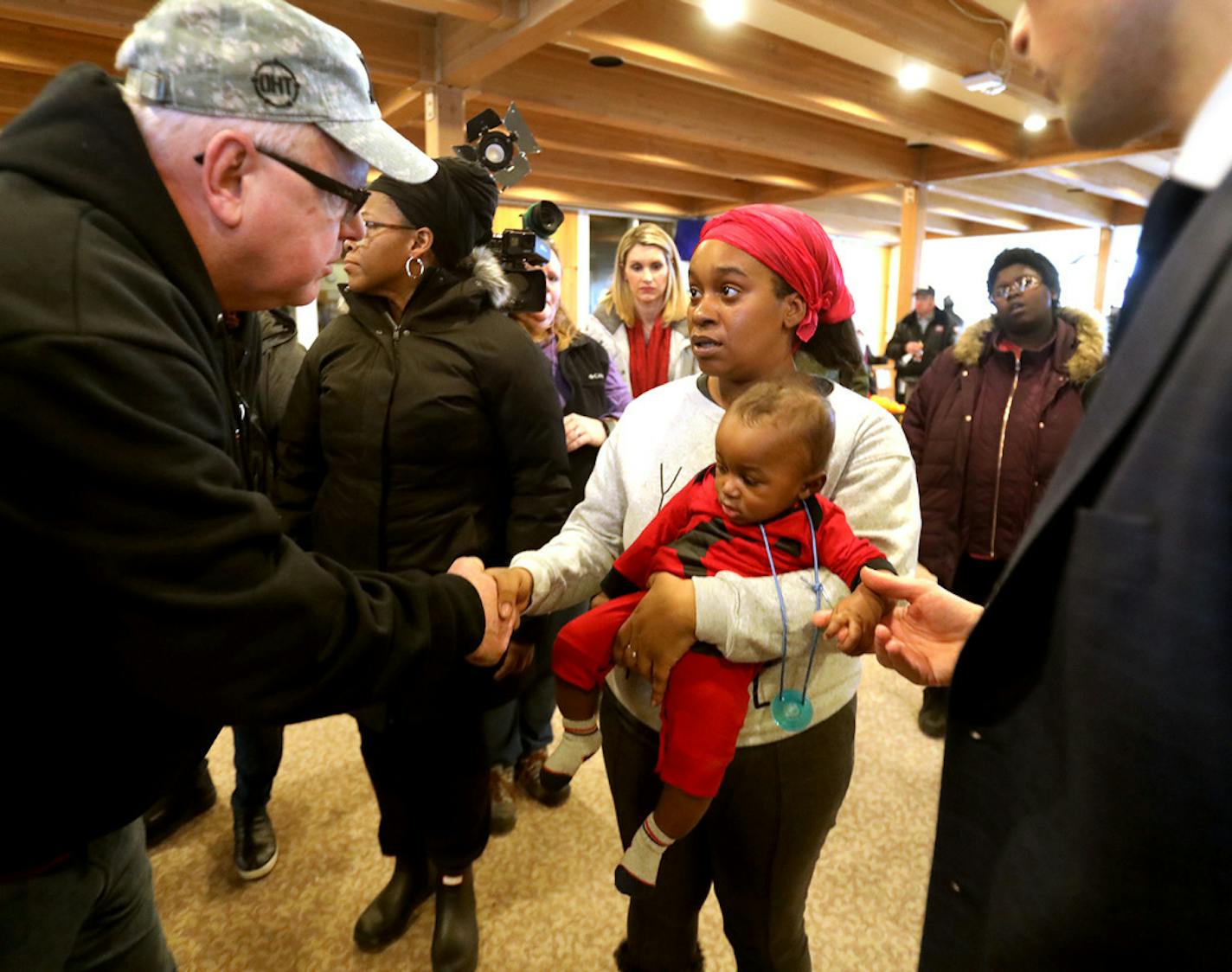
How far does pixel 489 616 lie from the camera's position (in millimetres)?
1152

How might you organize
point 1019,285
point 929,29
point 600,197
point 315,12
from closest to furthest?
point 1019,285
point 315,12
point 929,29
point 600,197

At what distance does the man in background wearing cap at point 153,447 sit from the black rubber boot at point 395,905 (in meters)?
0.92

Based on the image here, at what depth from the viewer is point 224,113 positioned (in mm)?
879

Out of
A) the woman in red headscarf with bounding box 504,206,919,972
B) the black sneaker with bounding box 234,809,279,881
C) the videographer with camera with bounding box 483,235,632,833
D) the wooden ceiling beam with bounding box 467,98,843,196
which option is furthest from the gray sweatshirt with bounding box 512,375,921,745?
the wooden ceiling beam with bounding box 467,98,843,196

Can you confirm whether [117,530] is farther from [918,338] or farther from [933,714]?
[918,338]

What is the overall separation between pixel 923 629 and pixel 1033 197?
10.5 m

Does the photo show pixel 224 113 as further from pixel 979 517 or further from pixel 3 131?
pixel 979 517

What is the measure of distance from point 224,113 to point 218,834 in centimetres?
215

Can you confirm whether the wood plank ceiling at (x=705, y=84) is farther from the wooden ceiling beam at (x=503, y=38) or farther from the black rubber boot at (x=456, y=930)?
the black rubber boot at (x=456, y=930)

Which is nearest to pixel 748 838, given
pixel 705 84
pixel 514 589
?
pixel 514 589

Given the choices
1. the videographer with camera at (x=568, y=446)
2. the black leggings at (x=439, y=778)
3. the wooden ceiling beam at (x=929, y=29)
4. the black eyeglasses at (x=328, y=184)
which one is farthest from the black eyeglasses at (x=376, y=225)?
the wooden ceiling beam at (x=929, y=29)

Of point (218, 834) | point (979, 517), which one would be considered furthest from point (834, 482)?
point (218, 834)

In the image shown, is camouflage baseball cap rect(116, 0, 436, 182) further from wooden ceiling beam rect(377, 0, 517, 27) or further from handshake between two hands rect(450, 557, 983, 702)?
wooden ceiling beam rect(377, 0, 517, 27)

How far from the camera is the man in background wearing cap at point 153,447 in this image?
73 cm
